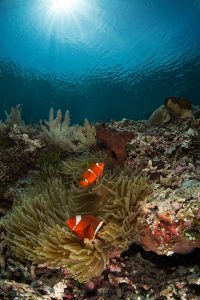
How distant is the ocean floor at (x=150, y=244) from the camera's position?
314cm

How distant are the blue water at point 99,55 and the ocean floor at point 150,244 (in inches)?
779

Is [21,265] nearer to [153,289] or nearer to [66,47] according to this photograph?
[153,289]

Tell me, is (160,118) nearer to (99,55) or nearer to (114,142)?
(114,142)

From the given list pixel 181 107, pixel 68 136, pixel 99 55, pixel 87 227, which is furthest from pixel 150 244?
pixel 99 55

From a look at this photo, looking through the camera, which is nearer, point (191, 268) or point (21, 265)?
point (191, 268)

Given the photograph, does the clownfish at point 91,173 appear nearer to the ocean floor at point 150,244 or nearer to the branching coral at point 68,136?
the ocean floor at point 150,244

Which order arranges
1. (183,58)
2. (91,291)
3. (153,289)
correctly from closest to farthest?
1. (153,289)
2. (91,291)
3. (183,58)

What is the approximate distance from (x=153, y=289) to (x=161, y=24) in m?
28.6

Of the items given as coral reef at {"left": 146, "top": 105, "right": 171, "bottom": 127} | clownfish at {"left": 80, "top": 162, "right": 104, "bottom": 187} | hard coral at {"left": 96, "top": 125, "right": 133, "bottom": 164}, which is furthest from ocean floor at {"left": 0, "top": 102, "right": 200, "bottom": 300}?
coral reef at {"left": 146, "top": 105, "right": 171, "bottom": 127}

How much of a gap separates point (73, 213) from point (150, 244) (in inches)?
42.0

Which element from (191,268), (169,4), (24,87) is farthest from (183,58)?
(191,268)

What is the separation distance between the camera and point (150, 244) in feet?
11.8

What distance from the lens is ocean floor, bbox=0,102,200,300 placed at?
314 cm

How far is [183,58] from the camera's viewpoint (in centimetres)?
3666
